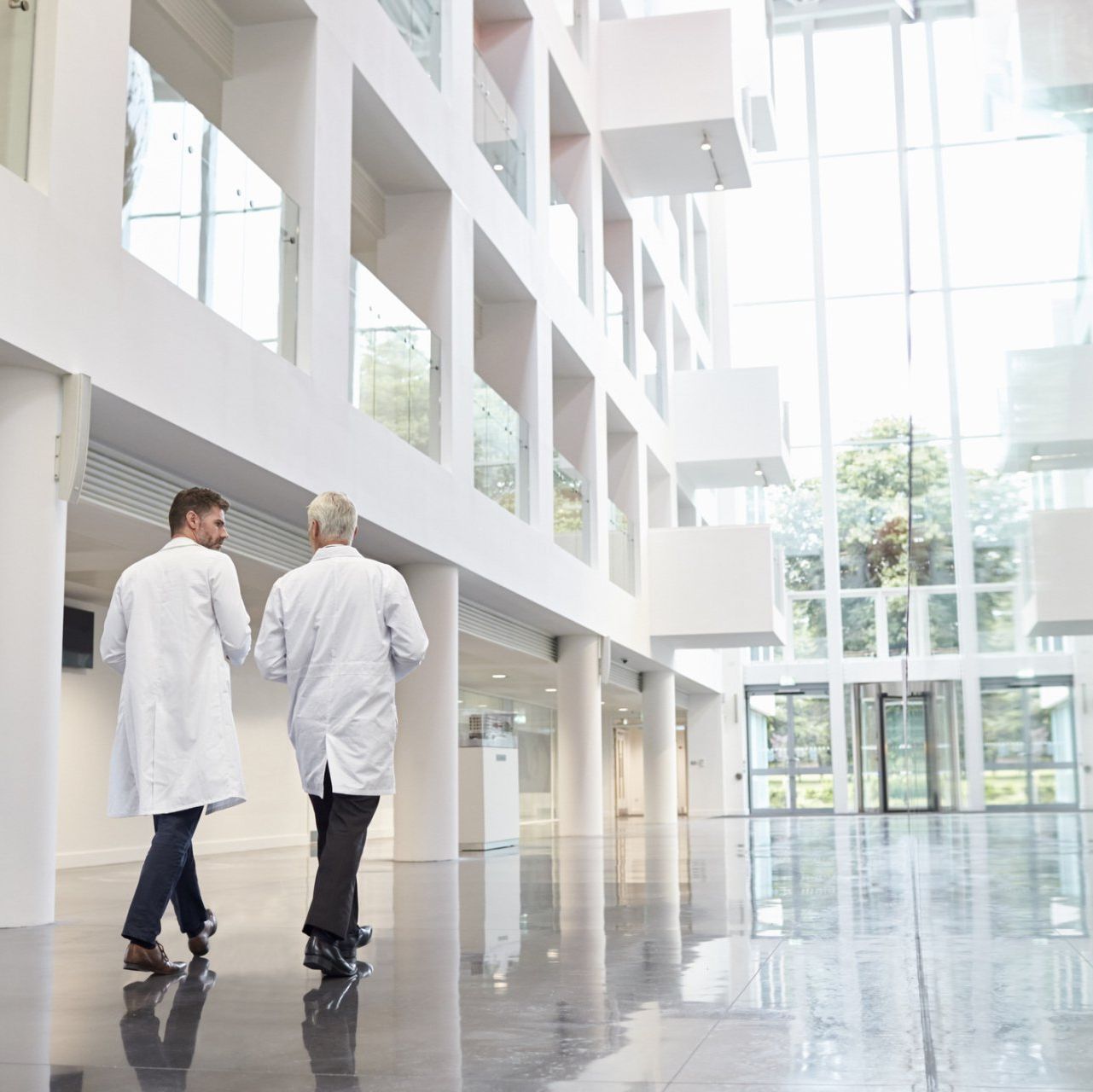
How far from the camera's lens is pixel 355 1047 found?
330 cm

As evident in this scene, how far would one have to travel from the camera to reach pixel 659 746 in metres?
27.1

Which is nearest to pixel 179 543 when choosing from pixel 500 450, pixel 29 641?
pixel 29 641

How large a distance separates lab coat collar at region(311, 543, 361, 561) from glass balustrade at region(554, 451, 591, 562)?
42.9 ft

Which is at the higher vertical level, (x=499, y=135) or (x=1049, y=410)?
(x=499, y=135)

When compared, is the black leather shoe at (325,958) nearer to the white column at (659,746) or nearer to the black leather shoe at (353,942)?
the black leather shoe at (353,942)

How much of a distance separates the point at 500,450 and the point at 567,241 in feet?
17.2

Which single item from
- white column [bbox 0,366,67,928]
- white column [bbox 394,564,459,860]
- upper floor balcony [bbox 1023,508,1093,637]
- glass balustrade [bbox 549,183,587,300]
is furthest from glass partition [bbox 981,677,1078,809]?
glass balustrade [bbox 549,183,587,300]

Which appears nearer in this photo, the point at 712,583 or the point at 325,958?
the point at 325,958

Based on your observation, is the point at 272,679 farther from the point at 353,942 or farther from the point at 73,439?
the point at 73,439

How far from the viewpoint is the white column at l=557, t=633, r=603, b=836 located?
20.7 m

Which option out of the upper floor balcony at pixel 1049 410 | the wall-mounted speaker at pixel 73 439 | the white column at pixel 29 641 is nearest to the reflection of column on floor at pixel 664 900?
the upper floor balcony at pixel 1049 410

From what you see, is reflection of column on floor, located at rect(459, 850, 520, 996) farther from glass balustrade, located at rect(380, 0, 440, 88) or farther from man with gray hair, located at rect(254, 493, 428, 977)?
glass balustrade, located at rect(380, 0, 440, 88)

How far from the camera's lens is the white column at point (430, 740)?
13.5 meters

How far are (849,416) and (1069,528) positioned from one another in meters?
34.0
